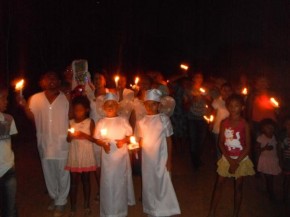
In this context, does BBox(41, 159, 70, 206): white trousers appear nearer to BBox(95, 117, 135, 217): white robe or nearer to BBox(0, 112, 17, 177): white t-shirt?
BBox(95, 117, 135, 217): white robe

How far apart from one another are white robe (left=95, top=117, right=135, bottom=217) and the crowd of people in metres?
0.01

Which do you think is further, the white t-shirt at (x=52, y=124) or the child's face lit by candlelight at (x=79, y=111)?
the white t-shirt at (x=52, y=124)

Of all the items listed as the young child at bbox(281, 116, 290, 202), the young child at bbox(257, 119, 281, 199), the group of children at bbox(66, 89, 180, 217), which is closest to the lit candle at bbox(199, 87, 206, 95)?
the young child at bbox(257, 119, 281, 199)

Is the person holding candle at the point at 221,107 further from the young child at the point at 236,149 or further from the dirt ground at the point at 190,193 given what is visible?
the young child at the point at 236,149

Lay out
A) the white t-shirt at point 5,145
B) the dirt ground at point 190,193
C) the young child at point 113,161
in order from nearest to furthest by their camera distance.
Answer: the white t-shirt at point 5,145, the young child at point 113,161, the dirt ground at point 190,193

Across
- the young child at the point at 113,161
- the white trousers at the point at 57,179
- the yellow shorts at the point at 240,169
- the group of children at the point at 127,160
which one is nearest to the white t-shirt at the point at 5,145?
the group of children at the point at 127,160

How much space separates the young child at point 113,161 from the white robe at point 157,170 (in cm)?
35

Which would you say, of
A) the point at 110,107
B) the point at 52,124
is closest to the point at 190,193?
the point at 110,107

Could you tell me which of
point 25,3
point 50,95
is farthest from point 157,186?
point 25,3

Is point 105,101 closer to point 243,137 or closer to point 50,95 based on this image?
point 50,95

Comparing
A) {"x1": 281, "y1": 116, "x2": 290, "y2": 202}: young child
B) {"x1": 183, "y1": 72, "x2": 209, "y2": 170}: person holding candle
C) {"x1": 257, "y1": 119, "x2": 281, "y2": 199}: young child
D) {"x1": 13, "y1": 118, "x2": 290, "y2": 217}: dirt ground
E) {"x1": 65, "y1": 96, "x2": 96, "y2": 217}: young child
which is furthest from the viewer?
{"x1": 183, "y1": 72, "x2": 209, "y2": 170}: person holding candle

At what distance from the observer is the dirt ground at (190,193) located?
22.4 ft

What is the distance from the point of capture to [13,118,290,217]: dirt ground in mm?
6816

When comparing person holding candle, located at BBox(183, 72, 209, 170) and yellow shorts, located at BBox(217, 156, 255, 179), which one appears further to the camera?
person holding candle, located at BBox(183, 72, 209, 170)
